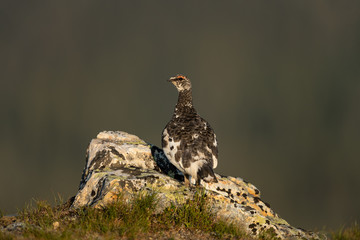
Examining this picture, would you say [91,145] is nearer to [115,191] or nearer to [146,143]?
[146,143]

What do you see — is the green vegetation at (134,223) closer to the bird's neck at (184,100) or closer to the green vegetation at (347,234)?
the green vegetation at (347,234)

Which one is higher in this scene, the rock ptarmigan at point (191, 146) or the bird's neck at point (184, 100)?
the bird's neck at point (184, 100)

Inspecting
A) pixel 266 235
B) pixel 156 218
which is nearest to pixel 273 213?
pixel 266 235

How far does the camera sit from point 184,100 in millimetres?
12672

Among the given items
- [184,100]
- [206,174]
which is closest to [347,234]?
[206,174]

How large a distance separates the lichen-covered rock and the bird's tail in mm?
431

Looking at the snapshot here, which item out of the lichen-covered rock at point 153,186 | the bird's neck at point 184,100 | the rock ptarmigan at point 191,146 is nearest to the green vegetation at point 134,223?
the lichen-covered rock at point 153,186

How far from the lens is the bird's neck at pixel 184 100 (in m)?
12.6

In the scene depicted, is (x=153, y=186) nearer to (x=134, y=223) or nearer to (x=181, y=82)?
(x=134, y=223)

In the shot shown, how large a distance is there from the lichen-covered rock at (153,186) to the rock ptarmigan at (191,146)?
1.63 feet

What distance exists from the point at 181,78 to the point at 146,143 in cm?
277

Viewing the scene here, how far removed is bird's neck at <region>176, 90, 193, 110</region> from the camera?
12586 mm

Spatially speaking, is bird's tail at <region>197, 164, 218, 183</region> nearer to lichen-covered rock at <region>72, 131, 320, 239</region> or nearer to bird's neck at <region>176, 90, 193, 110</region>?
lichen-covered rock at <region>72, 131, 320, 239</region>

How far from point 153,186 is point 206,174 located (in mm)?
1412
